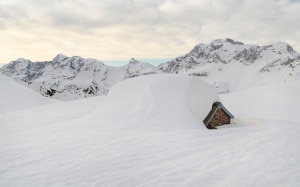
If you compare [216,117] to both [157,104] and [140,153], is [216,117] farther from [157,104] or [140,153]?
[140,153]

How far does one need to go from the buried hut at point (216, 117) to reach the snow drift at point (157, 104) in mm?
399

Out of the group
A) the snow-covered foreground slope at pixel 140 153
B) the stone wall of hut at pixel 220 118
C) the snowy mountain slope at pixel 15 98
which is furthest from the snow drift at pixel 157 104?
the snowy mountain slope at pixel 15 98

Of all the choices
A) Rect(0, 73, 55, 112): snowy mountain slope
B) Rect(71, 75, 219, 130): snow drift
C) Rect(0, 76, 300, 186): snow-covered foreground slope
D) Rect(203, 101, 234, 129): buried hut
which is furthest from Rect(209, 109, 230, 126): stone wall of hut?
Rect(0, 73, 55, 112): snowy mountain slope

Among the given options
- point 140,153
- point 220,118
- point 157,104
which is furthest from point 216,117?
point 140,153

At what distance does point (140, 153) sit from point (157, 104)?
982 cm

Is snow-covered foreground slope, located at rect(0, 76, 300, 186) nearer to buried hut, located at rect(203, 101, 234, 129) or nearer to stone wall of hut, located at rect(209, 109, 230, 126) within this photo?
buried hut, located at rect(203, 101, 234, 129)

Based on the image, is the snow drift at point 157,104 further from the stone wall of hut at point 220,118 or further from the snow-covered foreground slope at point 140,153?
the stone wall of hut at point 220,118

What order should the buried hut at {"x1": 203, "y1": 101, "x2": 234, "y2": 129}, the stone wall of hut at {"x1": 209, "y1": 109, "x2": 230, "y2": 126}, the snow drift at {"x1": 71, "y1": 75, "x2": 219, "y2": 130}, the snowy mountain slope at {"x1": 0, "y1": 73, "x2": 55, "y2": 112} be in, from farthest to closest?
the snowy mountain slope at {"x1": 0, "y1": 73, "x2": 55, "y2": 112} < the stone wall of hut at {"x1": 209, "y1": 109, "x2": 230, "y2": 126} < the buried hut at {"x1": 203, "y1": 101, "x2": 234, "y2": 129} < the snow drift at {"x1": 71, "y1": 75, "x2": 219, "y2": 130}

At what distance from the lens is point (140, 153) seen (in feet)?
34.5

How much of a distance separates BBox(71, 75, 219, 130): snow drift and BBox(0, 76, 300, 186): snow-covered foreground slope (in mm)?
110

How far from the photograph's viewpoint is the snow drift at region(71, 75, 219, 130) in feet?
55.9

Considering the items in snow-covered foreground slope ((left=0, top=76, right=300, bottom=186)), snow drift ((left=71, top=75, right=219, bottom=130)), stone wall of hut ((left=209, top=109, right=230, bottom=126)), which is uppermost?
snow drift ((left=71, top=75, right=219, bottom=130))

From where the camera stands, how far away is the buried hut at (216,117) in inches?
827

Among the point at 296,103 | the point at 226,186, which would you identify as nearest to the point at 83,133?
the point at 226,186
